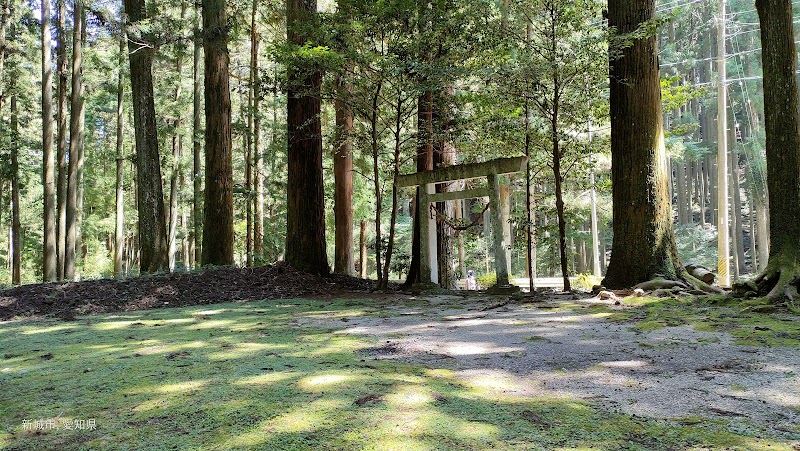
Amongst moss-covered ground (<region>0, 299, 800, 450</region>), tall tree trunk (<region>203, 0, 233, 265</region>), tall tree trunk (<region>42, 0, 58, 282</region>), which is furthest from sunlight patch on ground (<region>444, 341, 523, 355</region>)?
tall tree trunk (<region>42, 0, 58, 282</region>)

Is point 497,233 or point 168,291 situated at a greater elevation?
point 497,233

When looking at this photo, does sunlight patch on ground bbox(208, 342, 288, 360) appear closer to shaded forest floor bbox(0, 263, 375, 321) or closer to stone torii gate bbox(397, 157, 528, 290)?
shaded forest floor bbox(0, 263, 375, 321)

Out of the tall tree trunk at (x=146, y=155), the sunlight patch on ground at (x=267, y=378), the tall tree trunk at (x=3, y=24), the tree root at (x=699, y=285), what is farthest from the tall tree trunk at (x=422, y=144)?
the tall tree trunk at (x=3, y=24)

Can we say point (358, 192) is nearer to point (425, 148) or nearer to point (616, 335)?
point (425, 148)

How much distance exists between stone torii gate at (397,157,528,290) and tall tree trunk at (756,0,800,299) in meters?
2.86

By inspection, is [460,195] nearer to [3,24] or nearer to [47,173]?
[47,173]

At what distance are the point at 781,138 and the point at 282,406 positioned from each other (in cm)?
591

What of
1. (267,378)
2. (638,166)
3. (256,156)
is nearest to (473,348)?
(267,378)

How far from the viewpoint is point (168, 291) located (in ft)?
24.7

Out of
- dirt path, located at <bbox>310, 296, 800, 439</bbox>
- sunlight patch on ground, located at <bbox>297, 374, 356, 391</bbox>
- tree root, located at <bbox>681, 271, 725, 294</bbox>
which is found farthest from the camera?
tree root, located at <bbox>681, 271, 725, 294</bbox>

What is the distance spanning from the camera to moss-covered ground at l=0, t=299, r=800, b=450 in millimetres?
1844

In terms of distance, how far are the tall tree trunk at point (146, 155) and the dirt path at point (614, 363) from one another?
22.7 feet

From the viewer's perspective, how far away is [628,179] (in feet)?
22.2

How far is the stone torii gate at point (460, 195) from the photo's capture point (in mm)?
7277
